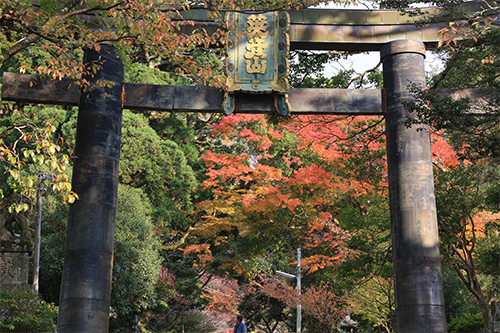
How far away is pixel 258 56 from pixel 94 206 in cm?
435

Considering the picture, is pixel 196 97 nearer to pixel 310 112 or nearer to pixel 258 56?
pixel 258 56

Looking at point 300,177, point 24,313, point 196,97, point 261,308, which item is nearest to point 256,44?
point 196,97

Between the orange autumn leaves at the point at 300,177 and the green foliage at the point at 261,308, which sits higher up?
the orange autumn leaves at the point at 300,177

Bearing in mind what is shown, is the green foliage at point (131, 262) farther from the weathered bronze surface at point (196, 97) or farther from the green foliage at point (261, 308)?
the weathered bronze surface at point (196, 97)

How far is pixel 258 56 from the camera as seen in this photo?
1137 centimetres

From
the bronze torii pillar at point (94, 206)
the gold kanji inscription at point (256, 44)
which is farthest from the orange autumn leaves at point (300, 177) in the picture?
the bronze torii pillar at point (94, 206)

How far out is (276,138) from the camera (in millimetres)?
20781

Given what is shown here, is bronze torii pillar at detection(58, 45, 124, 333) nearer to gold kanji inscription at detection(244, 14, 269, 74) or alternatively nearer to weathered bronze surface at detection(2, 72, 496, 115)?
weathered bronze surface at detection(2, 72, 496, 115)

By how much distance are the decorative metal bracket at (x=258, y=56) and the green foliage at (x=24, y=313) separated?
8.37 meters

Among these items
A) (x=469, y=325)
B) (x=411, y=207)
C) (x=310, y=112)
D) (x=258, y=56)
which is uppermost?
(x=258, y=56)

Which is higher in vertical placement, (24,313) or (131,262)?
(131,262)

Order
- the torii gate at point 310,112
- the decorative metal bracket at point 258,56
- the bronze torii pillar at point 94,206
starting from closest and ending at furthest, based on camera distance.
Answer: the bronze torii pillar at point 94,206 < the torii gate at point 310,112 < the decorative metal bracket at point 258,56

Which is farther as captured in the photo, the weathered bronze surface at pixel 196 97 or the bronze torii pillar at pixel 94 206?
the weathered bronze surface at pixel 196 97

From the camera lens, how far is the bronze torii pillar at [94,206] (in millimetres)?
10055
